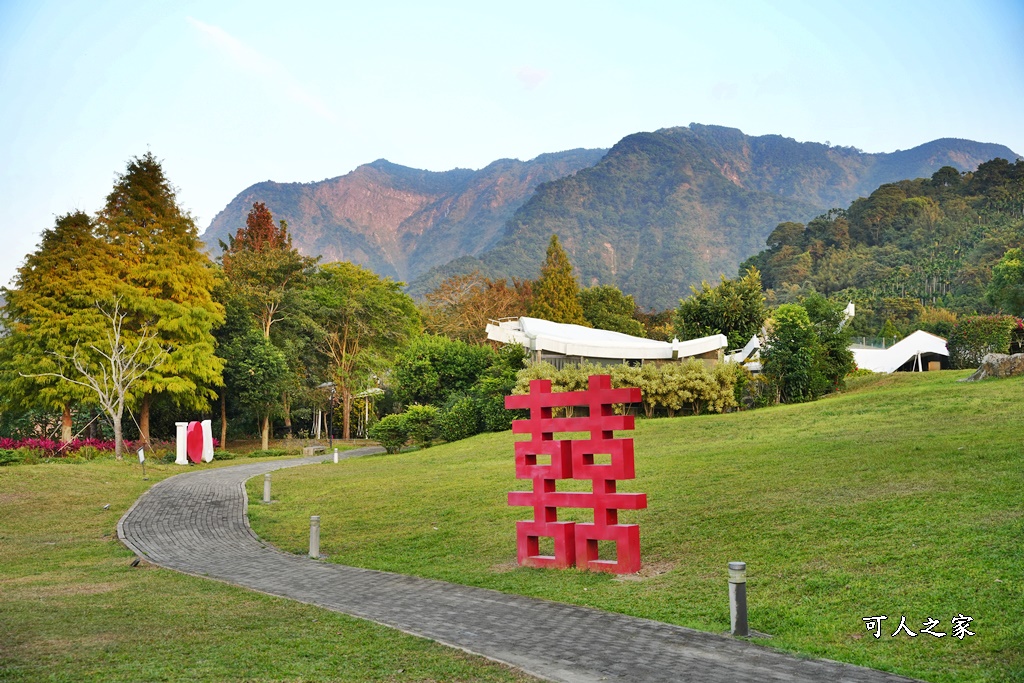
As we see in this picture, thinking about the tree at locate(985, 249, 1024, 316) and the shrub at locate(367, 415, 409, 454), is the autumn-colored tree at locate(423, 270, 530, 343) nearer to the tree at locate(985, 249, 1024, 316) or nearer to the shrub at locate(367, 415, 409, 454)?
the shrub at locate(367, 415, 409, 454)

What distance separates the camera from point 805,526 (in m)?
12.0

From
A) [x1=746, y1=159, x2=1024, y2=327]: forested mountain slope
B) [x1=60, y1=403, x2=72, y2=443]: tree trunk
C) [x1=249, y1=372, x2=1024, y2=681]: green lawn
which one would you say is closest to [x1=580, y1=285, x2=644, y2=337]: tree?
[x1=746, y1=159, x2=1024, y2=327]: forested mountain slope

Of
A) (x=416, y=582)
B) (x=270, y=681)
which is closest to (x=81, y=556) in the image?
(x=416, y=582)

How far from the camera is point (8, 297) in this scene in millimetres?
35531

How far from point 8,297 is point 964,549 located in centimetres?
3689

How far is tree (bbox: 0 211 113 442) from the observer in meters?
34.6

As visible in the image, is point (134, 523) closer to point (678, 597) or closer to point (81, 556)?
point (81, 556)

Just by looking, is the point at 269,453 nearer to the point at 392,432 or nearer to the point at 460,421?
the point at 392,432

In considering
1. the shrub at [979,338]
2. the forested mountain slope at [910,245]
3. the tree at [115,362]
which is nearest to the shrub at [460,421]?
the tree at [115,362]

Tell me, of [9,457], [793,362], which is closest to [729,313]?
[793,362]

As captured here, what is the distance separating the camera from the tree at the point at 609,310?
7688 cm

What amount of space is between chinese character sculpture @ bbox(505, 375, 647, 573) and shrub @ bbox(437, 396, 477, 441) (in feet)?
67.9

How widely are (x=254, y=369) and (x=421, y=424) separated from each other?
12.9 metres

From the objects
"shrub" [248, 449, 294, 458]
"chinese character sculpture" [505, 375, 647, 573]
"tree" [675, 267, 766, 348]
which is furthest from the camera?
"tree" [675, 267, 766, 348]
